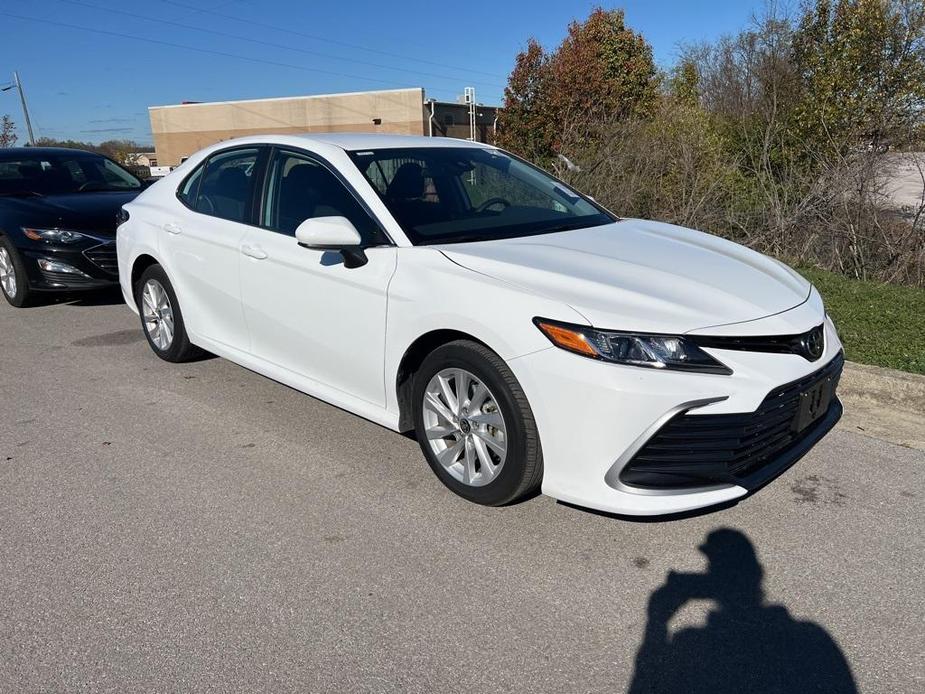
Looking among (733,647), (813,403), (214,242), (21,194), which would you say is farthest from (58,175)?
(733,647)

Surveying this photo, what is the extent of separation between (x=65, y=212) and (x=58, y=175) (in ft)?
4.22

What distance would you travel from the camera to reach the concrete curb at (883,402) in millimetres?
4230

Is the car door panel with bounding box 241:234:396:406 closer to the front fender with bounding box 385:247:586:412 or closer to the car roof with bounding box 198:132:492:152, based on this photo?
the front fender with bounding box 385:247:586:412

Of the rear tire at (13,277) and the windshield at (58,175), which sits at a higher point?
the windshield at (58,175)

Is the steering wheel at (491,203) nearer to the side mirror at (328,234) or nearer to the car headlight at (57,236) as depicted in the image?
the side mirror at (328,234)

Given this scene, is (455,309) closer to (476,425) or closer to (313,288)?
(476,425)

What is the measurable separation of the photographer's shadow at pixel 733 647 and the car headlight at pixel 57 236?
21.4 ft

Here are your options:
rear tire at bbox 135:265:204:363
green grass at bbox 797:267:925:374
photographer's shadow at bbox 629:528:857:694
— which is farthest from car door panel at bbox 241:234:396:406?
green grass at bbox 797:267:925:374

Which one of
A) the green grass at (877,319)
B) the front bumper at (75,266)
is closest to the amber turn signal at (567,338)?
the green grass at (877,319)

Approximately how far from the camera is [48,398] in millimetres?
5004

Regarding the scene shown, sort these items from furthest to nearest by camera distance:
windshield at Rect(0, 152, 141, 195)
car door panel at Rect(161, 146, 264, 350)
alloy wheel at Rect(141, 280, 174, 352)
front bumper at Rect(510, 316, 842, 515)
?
1. windshield at Rect(0, 152, 141, 195)
2. alloy wheel at Rect(141, 280, 174, 352)
3. car door panel at Rect(161, 146, 264, 350)
4. front bumper at Rect(510, 316, 842, 515)

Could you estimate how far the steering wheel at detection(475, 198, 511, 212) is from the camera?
13.6 feet

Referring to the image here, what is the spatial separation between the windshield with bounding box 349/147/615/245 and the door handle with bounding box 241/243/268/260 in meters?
0.76

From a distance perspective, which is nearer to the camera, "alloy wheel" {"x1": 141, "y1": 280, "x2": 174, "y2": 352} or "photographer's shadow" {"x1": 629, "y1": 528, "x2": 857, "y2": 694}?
"photographer's shadow" {"x1": 629, "y1": 528, "x2": 857, "y2": 694}
